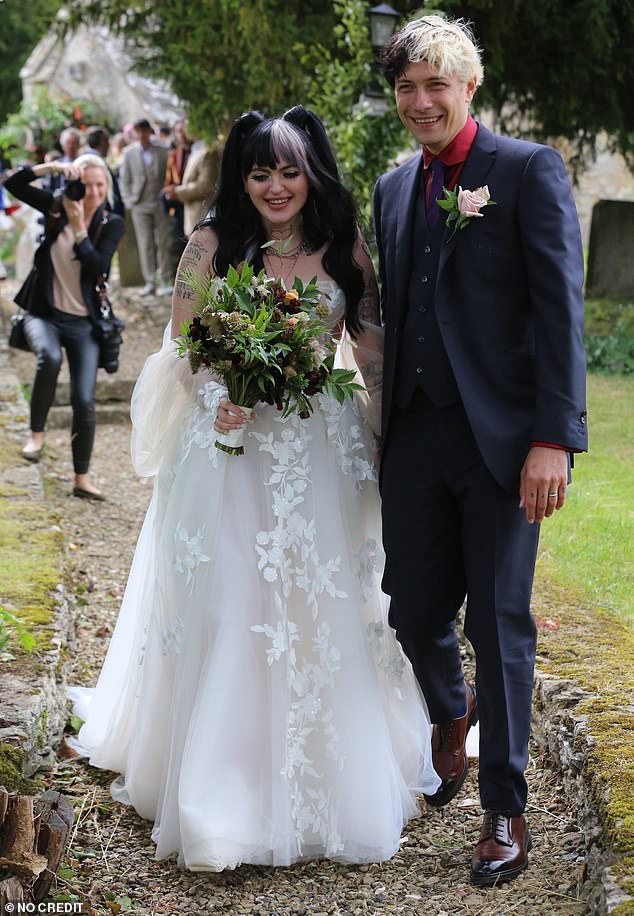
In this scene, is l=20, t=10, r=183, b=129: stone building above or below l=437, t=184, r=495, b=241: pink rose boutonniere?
above

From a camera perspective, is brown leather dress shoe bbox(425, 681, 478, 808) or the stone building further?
the stone building

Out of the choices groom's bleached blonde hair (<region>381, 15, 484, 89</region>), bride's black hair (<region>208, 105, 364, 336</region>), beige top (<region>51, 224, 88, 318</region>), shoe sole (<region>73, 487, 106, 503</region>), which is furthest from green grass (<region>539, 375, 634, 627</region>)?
beige top (<region>51, 224, 88, 318</region>)

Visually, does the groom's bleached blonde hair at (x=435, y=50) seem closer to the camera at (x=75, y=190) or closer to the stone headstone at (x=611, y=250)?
the camera at (x=75, y=190)

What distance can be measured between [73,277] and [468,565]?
486 cm

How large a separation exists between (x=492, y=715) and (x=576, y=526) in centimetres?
301

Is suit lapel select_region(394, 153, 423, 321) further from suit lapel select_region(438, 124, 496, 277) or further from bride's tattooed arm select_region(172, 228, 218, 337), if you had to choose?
bride's tattooed arm select_region(172, 228, 218, 337)

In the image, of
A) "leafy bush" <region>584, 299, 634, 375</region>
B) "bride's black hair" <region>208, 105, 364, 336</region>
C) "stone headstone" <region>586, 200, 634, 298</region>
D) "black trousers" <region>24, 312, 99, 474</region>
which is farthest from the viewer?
"stone headstone" <region>586, 200, 634, 298</region>

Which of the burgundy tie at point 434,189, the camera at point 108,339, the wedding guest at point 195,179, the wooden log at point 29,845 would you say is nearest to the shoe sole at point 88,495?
the camera at point 108,339

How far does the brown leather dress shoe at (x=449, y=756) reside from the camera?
3.59 m

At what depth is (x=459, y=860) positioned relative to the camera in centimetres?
330

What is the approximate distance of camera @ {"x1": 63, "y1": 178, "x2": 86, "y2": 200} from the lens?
7.08 metres

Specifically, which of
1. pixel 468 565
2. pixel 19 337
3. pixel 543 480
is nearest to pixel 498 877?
pixel 468 565

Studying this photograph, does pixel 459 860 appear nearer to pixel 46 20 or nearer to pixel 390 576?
pixel 390 576

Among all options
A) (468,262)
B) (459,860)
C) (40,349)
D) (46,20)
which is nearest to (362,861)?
(459,860)
